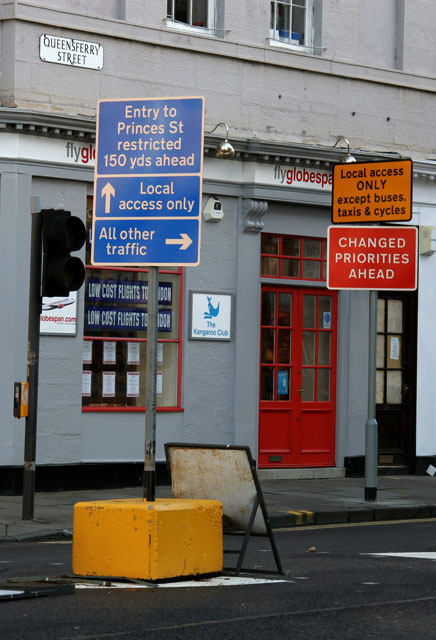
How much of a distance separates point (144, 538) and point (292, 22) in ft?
40.1

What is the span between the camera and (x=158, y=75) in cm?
1727

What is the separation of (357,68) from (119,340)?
580cm

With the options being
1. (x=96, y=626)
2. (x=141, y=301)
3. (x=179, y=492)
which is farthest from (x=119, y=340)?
(x=96, y=626)

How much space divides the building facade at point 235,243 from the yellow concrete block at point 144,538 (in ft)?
23.4

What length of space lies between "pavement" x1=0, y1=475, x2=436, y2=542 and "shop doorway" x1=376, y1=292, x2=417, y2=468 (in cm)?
147

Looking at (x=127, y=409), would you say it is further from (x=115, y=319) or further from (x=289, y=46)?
(x=289, y=46)

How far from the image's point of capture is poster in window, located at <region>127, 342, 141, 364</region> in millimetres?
17031

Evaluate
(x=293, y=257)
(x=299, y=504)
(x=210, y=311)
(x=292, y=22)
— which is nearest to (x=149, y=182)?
(x=299, y=504)

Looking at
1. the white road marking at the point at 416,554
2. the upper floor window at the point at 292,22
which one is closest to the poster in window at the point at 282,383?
the upper floor window at the point at 292,22

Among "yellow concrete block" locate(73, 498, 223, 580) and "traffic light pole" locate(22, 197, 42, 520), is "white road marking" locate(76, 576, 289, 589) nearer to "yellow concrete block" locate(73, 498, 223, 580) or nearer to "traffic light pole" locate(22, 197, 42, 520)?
"yellow concrete block" locate(73, 498, 223, 580)

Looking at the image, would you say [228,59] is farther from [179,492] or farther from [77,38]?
[179,492]

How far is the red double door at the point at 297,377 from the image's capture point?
18.5m

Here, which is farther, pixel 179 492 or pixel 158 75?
pixel 158 75

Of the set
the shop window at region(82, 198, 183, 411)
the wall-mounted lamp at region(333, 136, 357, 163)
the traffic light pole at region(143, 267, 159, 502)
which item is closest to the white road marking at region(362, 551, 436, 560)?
the traffic light pole at region(143, 267, 159, 502)
